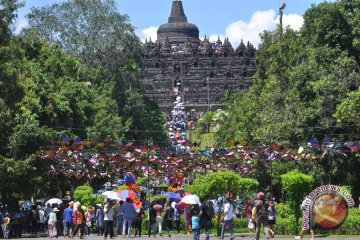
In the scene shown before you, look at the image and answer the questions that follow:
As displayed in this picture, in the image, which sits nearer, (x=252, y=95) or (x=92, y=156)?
(x=92, y=156)

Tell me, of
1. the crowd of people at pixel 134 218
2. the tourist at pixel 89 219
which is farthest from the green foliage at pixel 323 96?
the tourist at pixel 89 219

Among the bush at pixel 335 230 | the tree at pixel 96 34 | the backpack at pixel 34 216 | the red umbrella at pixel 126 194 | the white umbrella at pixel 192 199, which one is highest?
the tree at pixel 96 34

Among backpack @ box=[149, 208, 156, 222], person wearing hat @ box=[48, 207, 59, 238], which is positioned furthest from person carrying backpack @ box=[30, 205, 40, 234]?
backpack @ box=[149, 208, 156, 222]

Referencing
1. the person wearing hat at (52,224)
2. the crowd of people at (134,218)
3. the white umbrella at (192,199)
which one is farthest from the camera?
the white umbrella at (192,199)

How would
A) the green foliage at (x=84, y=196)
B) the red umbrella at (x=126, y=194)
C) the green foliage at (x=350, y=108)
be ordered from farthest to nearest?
the green foliage at (x=84, y=196) → the green foliage at (x=350, y=108) → the red umbrella at (x=126, y=194)

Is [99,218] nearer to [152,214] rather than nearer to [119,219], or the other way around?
[119,219]

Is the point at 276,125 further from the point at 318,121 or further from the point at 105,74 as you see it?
the point at 105,74

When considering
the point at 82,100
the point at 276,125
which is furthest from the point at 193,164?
the point at 82,100

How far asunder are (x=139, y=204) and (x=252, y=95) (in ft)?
108

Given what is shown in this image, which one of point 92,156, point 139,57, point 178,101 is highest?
point 178,101

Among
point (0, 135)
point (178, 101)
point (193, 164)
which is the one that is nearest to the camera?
point (0, 135)

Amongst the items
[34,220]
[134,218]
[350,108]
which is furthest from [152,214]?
[350,108]

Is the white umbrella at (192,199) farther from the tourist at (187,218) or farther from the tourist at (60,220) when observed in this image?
the tourist at (60,220)

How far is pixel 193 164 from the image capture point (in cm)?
4494
